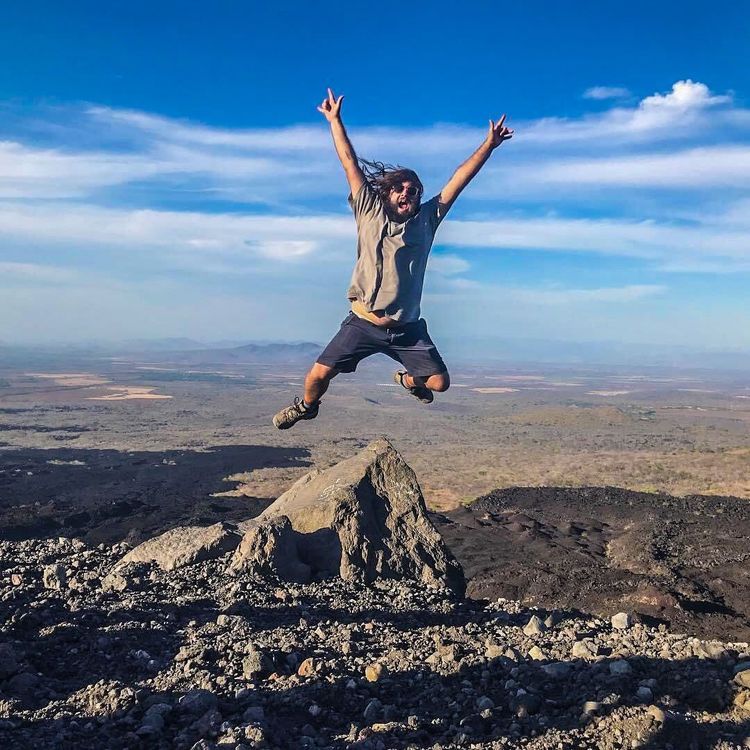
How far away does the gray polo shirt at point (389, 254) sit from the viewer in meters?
4.64

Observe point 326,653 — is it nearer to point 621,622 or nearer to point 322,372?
point 322,372

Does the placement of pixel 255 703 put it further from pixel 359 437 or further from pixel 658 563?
pixel 359 437

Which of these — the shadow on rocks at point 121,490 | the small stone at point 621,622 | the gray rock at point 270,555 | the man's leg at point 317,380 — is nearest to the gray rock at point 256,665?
the man's leg at point 317,380

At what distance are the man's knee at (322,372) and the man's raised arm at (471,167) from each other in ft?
4.85

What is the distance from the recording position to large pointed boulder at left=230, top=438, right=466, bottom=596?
8.12 meters

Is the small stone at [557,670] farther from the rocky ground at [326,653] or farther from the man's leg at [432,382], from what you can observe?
the man's leg at [432,382]

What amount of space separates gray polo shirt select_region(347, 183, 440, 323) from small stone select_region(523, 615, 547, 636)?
3353 millimetres

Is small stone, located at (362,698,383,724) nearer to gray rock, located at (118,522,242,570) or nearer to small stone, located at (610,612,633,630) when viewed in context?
small stone, located at (610,612,633,630)

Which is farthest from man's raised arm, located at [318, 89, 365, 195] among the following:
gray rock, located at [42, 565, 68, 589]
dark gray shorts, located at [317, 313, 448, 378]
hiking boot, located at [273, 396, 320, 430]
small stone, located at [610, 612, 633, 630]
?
gray rock, located at [42, 565, 68, 589]

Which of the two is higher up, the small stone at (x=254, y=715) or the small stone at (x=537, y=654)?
the small stone at (x=254, y=715)

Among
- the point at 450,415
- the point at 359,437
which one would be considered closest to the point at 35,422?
the point at 359,437

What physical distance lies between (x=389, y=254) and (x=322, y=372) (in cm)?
120

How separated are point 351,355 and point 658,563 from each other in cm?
1029

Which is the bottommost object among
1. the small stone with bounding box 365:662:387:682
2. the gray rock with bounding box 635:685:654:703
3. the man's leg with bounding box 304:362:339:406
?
the small stone with bounding box 365:662:387:682
